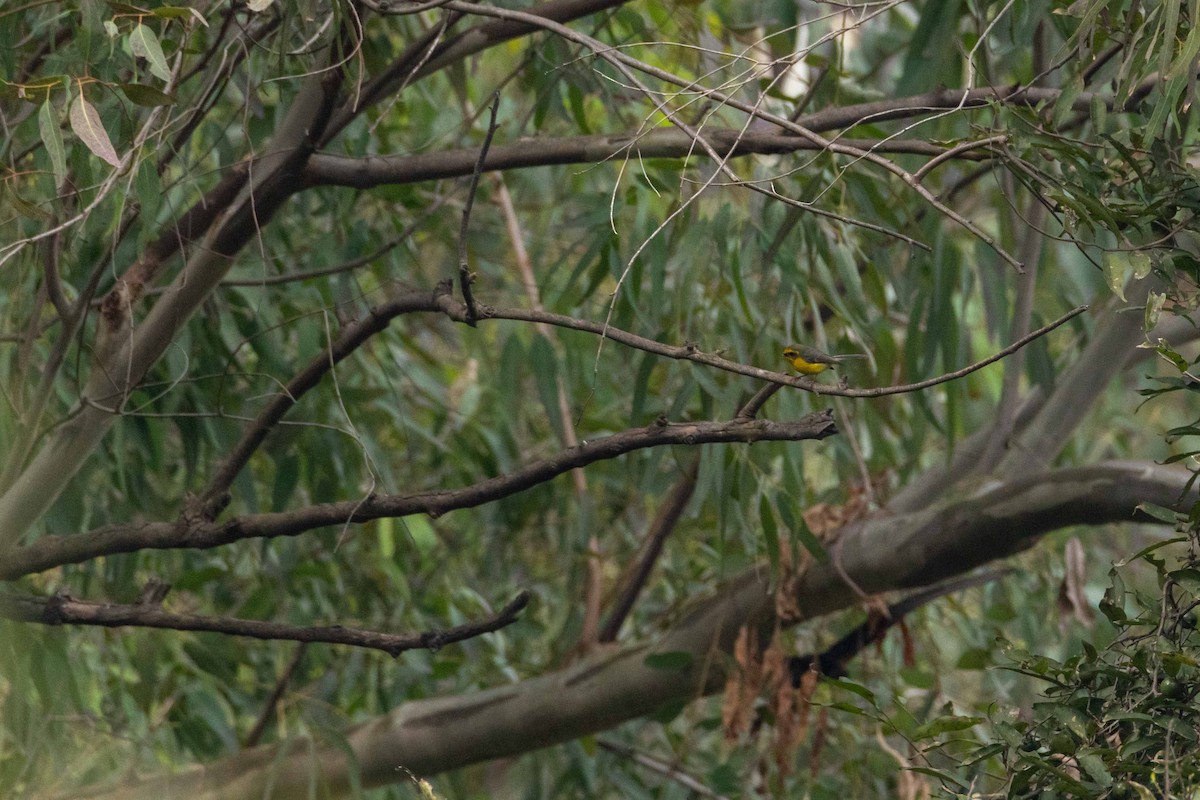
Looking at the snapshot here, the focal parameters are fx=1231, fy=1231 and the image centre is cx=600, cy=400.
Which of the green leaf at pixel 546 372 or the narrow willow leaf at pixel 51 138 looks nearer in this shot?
the narrow willow leaf at pixel 51 138

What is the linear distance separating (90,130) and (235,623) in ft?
1.42

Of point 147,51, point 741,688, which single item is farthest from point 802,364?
point 147,51

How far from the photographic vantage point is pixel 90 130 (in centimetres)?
100

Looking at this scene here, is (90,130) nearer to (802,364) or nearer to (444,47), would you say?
(444,47)

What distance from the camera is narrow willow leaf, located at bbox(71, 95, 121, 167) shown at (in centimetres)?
99

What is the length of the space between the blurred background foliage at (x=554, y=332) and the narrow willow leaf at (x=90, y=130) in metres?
0.04

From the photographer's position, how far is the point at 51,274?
1.24m

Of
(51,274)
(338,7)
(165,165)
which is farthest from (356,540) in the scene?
(338,7)

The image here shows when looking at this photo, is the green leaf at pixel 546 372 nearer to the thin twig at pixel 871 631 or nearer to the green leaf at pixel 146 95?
the thin twig at pixel 871 631

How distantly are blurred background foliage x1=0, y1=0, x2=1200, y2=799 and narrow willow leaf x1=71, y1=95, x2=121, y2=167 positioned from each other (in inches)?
1.5

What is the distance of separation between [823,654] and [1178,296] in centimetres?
138

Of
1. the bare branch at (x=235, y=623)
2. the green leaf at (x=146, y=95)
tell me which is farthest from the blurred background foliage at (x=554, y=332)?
the bare branch at (x=235, y=623)

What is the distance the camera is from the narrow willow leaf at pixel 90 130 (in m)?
0.99

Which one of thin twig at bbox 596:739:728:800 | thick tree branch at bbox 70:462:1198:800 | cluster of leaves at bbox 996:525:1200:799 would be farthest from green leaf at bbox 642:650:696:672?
cluster of leaves at bbox 996:525:1200:799
